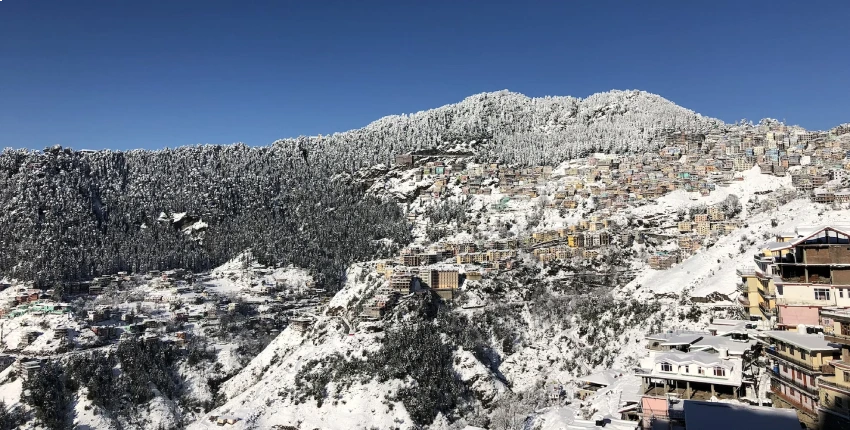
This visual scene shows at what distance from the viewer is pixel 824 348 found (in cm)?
2148

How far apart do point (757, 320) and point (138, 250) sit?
112 meters

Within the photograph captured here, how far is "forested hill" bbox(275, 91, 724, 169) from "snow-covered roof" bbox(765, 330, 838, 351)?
106737 millimetres

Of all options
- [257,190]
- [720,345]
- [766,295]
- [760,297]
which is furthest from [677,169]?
[257,190]

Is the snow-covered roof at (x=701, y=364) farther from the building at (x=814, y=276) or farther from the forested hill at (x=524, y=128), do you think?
the forested hill at (x=524, y=128)

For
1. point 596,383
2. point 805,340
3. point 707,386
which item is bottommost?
point 596,383

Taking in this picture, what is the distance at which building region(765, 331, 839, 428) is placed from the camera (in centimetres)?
2158

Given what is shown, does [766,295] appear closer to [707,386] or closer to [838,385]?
[707,386]

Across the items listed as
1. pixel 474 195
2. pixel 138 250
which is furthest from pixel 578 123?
pixel 138 250

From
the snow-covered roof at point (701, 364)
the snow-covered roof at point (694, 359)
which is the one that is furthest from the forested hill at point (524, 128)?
the snow-covered roof at point (701, 364)

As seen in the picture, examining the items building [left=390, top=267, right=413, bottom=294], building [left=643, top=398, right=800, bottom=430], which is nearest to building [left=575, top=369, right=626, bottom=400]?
building [left=643, top=398, right=800, bottom=430]

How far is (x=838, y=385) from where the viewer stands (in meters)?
20.4

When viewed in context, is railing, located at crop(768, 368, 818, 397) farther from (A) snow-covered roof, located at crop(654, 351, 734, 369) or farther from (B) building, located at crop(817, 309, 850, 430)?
(A) snow-covered roof, located at crop(654, 351, 734, 369)

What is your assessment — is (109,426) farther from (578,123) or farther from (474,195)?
(578,123)

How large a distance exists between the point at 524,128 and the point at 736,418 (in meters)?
152
